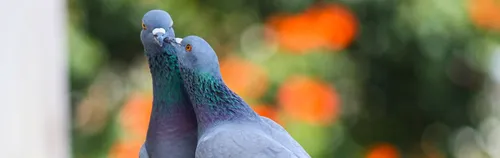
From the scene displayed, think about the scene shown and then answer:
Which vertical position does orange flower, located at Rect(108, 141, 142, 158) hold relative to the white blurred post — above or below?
below

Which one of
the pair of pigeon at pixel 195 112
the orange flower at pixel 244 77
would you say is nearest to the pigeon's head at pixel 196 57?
the pair of pigeon at pixel 195 112

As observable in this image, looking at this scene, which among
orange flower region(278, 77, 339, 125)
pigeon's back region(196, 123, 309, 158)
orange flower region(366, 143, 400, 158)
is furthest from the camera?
orange flower region(366, 143, 400, 158)

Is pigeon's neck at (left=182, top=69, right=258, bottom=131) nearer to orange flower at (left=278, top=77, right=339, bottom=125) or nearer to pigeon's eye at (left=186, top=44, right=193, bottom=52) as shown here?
pigeon's eye at (left=186, top=44, right=193, bottom=52)

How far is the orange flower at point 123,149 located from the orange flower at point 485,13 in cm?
52

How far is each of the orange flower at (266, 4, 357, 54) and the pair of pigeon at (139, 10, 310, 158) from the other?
0.52 metres

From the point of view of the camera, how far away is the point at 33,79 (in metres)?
1.00

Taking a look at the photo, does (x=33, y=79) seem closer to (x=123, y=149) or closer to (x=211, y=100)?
(x=123, y=149)

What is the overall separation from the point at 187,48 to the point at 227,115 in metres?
0.05

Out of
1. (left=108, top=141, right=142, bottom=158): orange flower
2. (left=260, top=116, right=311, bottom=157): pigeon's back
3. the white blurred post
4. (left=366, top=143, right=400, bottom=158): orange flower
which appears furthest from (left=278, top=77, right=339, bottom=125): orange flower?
(left=260, top=116, right=311, bottom=157): pigeon's back

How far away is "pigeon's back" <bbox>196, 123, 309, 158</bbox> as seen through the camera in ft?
1.28

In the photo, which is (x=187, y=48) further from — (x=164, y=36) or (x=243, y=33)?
(x=243, y=33)

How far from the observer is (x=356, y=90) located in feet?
3.46

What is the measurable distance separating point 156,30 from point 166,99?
44 mm

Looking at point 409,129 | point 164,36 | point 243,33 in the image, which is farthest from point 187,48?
point 409,129
